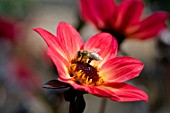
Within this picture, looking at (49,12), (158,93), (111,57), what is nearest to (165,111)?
(158,93)

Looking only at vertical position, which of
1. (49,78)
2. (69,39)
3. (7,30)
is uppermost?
(69,39)

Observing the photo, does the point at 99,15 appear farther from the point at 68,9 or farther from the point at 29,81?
the point at 68,9

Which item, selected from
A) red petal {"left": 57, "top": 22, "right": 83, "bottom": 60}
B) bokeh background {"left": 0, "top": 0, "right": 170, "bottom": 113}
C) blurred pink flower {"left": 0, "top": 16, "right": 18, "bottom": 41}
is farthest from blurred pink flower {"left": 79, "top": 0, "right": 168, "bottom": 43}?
blurred pink flower {"left": 0, "top": 16, "right": 18, "bottom": 41}

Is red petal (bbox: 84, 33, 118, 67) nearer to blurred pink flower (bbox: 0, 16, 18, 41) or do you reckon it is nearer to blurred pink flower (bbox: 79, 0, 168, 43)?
blurred pink flower (bbox: 79, 0, 168, 43)

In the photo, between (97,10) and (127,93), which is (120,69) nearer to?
(127,93)

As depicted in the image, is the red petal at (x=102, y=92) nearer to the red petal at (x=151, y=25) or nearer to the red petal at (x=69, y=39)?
the red petal at (x=69, y=39)

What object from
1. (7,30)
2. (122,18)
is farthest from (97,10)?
(7,30)
